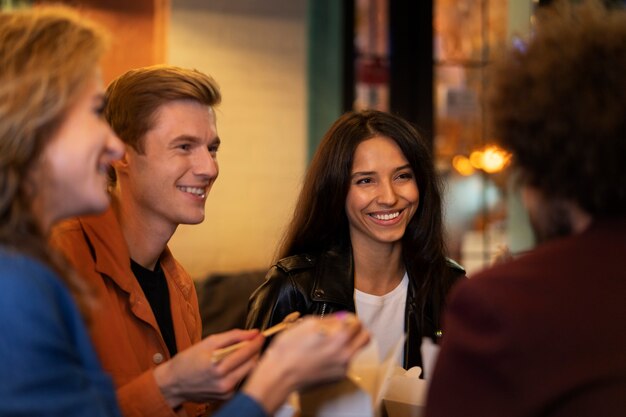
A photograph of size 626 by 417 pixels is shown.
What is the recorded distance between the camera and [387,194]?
2.42 metres

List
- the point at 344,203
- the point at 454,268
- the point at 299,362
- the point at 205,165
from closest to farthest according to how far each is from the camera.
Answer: the point at 299,362 → the point at 205,165 → the point at 344,203 → the point at 454,268

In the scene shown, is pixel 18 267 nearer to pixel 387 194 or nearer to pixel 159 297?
pixel 159 297

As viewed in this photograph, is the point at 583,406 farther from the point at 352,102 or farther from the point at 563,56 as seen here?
the point at 352,102

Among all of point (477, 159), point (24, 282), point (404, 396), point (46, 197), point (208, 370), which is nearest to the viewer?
point (24, 282)

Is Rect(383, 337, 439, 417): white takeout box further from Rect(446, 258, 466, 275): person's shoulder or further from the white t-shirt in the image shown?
Rect(446, 258, 466, 275): person's shoulder

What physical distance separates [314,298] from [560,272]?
4.38 ft

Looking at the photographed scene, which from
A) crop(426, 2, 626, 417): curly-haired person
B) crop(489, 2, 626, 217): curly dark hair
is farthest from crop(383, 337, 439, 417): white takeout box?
crop(489, 2, 626, 217): curly dark hair

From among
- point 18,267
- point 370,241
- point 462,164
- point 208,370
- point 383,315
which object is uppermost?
point 462,164

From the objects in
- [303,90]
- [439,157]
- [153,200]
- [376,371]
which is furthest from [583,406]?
[439,157]

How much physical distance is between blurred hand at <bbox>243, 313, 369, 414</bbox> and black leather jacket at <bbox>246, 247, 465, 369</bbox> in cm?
106

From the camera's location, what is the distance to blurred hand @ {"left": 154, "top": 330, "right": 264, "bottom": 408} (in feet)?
4.69

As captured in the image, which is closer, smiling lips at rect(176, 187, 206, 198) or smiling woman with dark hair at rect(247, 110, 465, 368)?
smiling lips at rect(176, 187, 206, 198)

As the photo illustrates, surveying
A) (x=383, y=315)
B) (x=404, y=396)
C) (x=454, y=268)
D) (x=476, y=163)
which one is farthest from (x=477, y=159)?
(x=404, y=396)

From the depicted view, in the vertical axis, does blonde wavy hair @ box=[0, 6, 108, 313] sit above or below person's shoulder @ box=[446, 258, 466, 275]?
above
